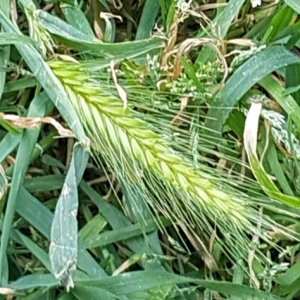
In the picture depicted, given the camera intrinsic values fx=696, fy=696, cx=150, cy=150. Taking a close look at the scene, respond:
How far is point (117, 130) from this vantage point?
0.70m

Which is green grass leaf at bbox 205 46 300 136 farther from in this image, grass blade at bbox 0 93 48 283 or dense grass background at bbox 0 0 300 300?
grass blade at bbox 0 93 48 283

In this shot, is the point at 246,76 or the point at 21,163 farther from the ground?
the point at 246,76

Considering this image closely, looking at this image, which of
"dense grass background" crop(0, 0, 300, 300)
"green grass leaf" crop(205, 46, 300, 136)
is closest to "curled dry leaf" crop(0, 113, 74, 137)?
"dense grass background" crop(0, 0, 300, 300)

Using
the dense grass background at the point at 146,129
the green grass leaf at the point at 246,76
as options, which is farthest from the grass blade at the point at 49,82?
the green grass leaf at the point at 246,76

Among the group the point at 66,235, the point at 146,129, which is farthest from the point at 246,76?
the point at 66,235

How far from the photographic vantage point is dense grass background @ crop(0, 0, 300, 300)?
75 cm

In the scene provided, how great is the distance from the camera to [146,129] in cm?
70

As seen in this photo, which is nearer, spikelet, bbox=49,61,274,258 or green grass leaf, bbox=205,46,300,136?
spikelet, bbox=49,61,274,258

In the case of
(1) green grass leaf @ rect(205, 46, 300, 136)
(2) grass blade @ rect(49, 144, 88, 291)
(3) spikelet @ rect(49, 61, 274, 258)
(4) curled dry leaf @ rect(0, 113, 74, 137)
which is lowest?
(2) grass blade @ rect(49, 144, 88, 291)

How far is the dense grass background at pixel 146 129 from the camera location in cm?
75

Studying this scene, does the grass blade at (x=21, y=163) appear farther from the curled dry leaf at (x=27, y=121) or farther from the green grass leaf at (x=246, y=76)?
the green grass leaf at (x=246, y=76)

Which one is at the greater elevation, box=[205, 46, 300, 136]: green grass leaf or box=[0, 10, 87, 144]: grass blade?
box=[205, 46, 300, 136]: green grass leaf

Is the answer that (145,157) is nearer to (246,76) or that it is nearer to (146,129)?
(146,129)

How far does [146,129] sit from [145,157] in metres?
0.03
